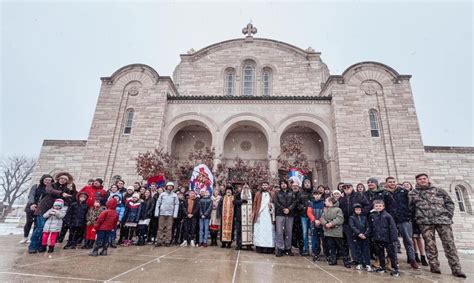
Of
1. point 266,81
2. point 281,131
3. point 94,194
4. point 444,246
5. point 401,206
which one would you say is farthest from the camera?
point 266,81

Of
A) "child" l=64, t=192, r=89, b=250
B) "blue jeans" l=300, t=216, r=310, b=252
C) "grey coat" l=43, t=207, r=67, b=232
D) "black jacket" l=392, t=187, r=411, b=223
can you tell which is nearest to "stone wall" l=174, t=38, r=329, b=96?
"blue jeans" l=300, t=216, r=310, b=252

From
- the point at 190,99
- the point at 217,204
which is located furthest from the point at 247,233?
the point at 190,99

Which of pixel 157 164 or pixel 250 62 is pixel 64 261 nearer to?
pixel 157 164

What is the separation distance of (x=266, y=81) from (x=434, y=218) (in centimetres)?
1444

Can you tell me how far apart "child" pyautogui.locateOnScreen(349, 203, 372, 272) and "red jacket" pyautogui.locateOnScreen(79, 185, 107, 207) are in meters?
6.56

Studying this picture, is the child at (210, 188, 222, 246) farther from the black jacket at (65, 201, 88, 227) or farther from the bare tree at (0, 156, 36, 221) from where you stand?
the bare tree at (0, 156, 36, 221)

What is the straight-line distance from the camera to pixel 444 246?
4801 millimetres

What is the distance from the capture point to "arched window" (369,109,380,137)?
12.5 metres

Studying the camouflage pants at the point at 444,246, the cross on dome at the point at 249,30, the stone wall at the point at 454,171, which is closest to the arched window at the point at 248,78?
the cross on dome at the point at 249,30

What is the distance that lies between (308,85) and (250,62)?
16.3 feet

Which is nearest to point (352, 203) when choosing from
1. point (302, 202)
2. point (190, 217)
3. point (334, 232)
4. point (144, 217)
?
point (334, 232)

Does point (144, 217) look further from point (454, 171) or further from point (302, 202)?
point (454, 171)

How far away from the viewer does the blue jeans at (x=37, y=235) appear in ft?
16.8

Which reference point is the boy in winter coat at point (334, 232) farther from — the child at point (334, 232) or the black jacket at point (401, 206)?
the black jacket at point (401, 206)
